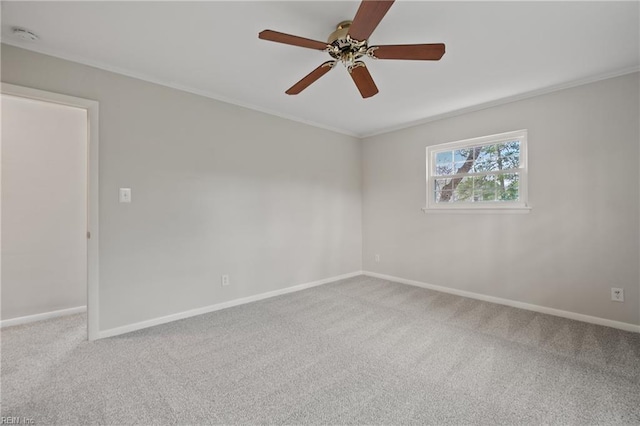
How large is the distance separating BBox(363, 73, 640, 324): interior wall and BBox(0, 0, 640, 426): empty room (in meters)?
0.02

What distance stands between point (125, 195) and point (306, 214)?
7.09ft

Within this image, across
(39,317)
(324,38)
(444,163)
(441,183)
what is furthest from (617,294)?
(39,317)

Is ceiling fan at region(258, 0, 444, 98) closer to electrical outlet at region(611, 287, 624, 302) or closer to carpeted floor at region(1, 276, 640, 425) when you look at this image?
carpeted floor at region(1, 276, 640, 425)

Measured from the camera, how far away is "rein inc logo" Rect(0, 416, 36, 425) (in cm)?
149

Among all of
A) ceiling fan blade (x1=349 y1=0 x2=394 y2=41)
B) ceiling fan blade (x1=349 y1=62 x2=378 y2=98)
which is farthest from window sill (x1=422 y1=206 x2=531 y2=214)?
ceiling fan blade (x1=349 y1=0 x2=394 y2=41)

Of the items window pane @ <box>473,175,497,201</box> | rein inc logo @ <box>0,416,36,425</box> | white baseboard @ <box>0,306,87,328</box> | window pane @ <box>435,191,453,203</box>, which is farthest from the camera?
window pane @ <box>435,191,453,203</box>

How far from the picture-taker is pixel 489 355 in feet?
7.07

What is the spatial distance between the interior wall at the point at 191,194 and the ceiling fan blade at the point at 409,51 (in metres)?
2.05

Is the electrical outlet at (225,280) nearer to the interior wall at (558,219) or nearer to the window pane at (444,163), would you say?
the interior wall at (558,219)

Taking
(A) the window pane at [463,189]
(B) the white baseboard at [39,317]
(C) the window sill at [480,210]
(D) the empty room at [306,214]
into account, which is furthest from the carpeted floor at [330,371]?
(A) the window pane at [463,189]

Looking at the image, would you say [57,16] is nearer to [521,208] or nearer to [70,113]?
[70,113]

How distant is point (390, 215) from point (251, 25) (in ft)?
10.5

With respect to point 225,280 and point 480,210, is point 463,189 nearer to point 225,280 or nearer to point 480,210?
point 480,210

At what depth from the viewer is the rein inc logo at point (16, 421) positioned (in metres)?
1.49
